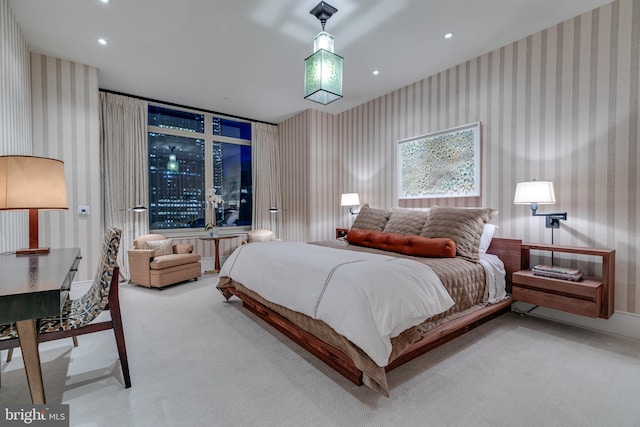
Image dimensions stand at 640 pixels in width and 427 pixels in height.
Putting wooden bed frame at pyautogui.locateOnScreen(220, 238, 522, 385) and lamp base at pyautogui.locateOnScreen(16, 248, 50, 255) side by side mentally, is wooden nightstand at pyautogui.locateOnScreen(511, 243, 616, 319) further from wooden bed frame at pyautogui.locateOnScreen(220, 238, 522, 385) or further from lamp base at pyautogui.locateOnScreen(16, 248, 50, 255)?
lamp base at pyautogui.locateOnScreen(16, 248, 50, 255)

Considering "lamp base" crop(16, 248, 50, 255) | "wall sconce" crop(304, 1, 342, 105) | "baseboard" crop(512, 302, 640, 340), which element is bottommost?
"baseboard" crop(512, 302, 640, 340)

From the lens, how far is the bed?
66.8 inches

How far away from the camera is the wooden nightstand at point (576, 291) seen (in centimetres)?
237

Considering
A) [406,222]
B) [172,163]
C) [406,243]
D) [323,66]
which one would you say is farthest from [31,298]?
[172,163]

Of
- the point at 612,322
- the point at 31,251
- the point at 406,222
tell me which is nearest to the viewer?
the point at 31,251

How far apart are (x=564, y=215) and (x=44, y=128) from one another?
615cm

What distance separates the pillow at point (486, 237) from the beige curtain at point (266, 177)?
13.3 feet

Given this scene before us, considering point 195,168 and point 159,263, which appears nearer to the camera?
point 159,263

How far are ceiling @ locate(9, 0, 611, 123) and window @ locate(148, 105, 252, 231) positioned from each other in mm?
1036

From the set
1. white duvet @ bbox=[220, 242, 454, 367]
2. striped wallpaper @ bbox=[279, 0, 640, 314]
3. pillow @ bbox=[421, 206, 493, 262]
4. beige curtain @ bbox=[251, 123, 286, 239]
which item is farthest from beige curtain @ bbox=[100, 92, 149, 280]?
pillow @ bbox=[421, 206, 493, 262]

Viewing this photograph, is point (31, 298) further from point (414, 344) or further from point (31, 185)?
point (414, 344)

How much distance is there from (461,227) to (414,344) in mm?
1491

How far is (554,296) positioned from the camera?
2547 millimetres

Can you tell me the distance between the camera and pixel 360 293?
1725mm
